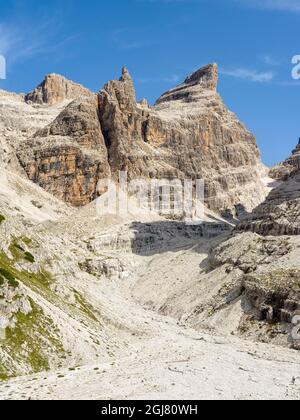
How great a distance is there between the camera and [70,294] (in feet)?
274

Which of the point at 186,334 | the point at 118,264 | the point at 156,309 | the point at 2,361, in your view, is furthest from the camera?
the point at 118,264

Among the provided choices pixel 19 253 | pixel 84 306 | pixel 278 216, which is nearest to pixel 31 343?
pixel 84 306

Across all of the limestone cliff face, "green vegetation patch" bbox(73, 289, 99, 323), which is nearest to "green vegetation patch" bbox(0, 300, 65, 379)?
"green vegetation patch" bbox(73, 289, 99, 323)

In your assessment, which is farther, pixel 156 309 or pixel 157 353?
pixel 156 309

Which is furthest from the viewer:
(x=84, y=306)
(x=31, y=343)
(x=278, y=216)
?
(x=278, y=216)

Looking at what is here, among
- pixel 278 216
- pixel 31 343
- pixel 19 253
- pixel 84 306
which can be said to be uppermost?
pixel 278 216

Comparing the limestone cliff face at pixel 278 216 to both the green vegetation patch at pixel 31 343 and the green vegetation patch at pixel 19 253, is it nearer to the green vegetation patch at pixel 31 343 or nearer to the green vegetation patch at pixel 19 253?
the green vegetation patch at pixel 19 253

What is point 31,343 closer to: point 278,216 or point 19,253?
point 19,253

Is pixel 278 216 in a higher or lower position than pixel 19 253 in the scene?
higher

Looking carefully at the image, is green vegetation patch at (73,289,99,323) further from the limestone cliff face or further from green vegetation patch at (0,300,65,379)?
the limestone cliff face

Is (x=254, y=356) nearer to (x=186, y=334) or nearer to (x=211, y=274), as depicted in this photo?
(x=186, y=334)

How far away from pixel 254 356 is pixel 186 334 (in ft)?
57.6

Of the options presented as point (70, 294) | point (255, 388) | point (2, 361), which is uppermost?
point (70, 294)

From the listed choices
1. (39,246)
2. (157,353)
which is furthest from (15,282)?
(39,246)
